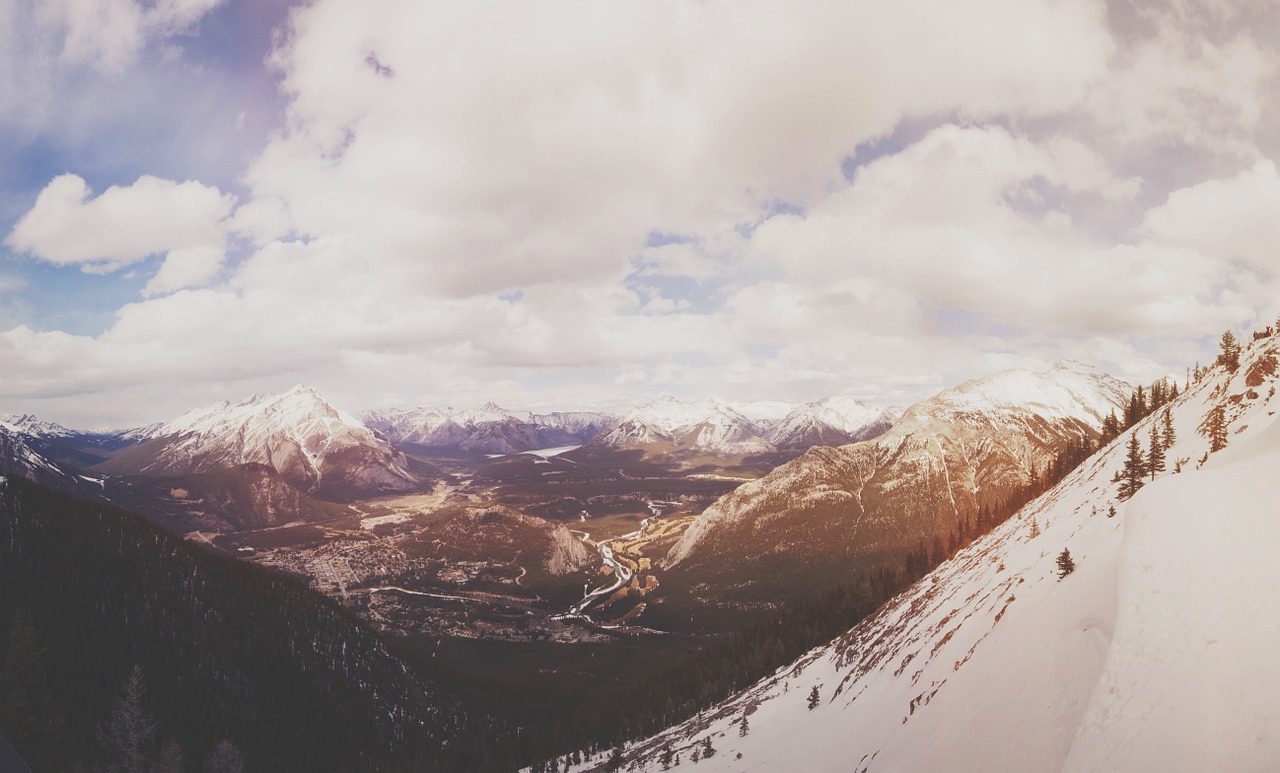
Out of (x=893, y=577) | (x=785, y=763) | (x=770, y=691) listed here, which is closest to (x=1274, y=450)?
(x=785, y=763)

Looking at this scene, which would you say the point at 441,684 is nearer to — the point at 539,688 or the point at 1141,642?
the point at 539,688

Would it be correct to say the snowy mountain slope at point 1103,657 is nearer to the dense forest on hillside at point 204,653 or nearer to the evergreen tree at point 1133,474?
the evergreen tree at point 1133,474

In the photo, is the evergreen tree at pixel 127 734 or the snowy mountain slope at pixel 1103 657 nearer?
the snowy mountain slope at pixel 1103 657

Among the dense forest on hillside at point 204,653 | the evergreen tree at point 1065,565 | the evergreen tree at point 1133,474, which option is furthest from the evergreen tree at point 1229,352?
the dense forest on hillside at point 204,653

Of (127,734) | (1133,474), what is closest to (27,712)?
(127,734)

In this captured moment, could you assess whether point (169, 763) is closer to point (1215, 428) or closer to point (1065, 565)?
point (1065, 565)

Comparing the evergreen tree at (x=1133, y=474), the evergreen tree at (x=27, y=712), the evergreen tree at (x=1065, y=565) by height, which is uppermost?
the evergreen tree at (x=1133, y=474)

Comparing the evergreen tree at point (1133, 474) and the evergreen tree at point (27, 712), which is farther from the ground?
the evergreen tree at point (1133, 474)

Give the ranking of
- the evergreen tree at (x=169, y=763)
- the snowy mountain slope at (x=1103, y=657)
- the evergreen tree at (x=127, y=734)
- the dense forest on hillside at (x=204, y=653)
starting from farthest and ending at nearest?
1. the dense forest on hillside at (x=204, y=653)
2. the evergreen tree at (x=127, y=734)
3. the evergreen tree at (x=169, y=763)
4. the snowy mountain slope at (x=1103, y=657)
